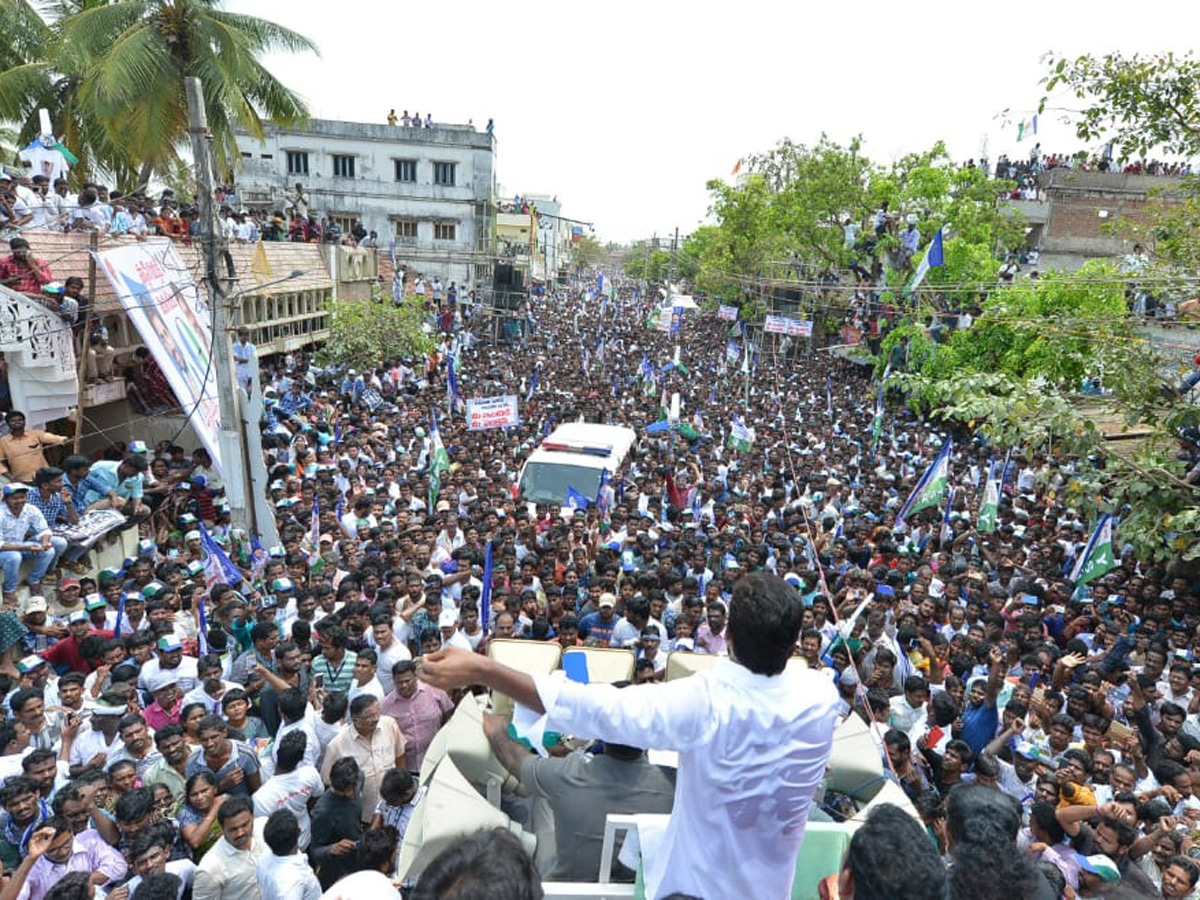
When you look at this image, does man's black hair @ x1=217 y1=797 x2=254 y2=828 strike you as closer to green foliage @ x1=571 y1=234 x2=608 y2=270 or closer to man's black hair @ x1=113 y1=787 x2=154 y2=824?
man's black hair @ x1=113 y1=787 x2=154 y2=824

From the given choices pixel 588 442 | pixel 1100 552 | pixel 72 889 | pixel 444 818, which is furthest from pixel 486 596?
pixel 1100 552

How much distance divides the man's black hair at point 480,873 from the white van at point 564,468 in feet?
30.3

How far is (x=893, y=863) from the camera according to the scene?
5.87 feet

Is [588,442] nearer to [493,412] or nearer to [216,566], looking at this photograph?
[493,412]

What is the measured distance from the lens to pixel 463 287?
3794 cm

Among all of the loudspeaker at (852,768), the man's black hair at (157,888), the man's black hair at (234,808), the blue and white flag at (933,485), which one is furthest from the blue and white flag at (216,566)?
the blue and white flag at (933,485)

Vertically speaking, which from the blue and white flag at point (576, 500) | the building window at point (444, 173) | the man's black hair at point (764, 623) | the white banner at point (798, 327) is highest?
the building window at point (444, 173)

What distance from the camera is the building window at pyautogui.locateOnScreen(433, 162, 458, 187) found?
38.2m

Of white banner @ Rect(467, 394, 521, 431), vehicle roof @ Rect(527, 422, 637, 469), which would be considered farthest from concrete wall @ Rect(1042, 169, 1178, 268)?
white banner @ Rect(467, 394, 521, 431)

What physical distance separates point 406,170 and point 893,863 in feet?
132

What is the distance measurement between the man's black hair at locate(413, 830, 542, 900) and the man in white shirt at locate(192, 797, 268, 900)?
2.77m

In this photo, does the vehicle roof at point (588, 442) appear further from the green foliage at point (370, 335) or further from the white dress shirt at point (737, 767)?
the white dress shirt at point (737, 767)

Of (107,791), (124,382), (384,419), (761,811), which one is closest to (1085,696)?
(761,811)

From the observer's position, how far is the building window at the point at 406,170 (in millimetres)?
38094
